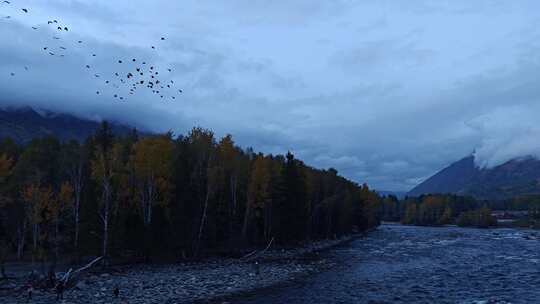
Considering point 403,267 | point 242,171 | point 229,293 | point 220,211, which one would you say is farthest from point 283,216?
point 229,293

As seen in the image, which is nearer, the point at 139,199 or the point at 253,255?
the point at 139,199

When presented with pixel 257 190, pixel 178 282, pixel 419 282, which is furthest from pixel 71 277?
pixel 257 190

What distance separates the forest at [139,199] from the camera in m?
65.8

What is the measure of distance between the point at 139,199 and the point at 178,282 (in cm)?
1838

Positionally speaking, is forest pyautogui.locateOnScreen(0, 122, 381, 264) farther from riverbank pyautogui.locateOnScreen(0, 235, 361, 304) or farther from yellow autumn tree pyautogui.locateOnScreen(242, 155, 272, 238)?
riverbank pyautogui.locateOnScreen(0, 235, 361, 304)

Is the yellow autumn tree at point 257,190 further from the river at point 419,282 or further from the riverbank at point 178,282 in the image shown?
the river at point 419,282

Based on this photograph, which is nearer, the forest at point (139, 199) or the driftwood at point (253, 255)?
the forest at point (139, 199)

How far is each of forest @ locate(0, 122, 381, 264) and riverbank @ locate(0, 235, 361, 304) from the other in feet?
17.6

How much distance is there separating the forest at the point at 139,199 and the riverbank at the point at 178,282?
5361 mm

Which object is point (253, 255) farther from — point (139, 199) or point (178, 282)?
point (178, 282)

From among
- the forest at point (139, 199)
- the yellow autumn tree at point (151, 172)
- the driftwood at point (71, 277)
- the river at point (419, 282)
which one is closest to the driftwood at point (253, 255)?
the forest at point (139, 199)

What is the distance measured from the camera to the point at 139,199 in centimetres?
6706

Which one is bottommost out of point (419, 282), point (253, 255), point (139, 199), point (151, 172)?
point (419, 282)

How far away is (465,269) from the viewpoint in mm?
65500
